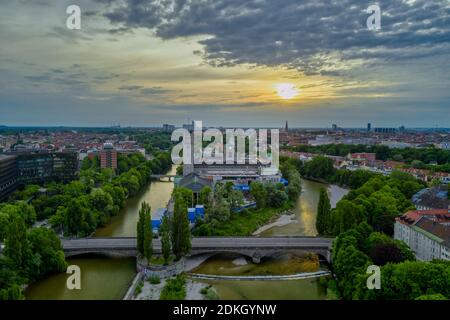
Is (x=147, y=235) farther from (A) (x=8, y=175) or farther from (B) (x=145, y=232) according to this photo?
(A) (x=8, y=175)

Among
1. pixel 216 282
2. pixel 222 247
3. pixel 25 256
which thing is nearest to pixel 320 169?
pixel 222 247

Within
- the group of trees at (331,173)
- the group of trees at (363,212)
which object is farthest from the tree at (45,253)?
the group of trees at (331,173)

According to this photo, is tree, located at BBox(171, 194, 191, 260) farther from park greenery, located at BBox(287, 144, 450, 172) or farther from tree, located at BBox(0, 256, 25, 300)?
park greenery, located at BBox(287, 144, 450, 172)

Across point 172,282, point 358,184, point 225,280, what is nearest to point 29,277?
point 172,282

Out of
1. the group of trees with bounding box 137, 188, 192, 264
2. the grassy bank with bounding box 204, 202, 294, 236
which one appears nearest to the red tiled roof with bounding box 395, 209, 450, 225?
the grassy bank with bounding box 204, 202, 294, 236

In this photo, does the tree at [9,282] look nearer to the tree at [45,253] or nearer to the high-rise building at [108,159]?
the tree at [45,253]
